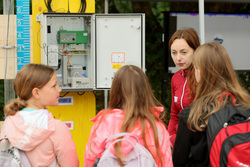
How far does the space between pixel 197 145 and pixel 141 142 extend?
0.32 metres

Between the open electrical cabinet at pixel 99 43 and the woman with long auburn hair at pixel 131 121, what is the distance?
5.91 feet

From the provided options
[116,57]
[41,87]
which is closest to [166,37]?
[116,57]

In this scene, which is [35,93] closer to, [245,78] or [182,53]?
[182,53]

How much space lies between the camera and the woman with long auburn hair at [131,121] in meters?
1.87

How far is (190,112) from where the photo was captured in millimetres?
1922

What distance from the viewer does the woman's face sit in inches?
110

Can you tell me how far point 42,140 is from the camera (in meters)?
1.98

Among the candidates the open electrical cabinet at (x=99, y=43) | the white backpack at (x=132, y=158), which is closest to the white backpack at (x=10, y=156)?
the white backpack at (x=132, y=158)

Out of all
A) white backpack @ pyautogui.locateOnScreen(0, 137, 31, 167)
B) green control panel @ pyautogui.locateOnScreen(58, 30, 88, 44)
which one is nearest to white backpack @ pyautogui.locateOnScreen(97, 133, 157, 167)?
white backpack @ pyautogui.locateOnScreen(0, 137, 31, 167)

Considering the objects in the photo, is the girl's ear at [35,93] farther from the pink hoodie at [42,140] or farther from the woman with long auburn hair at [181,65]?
the woman with long auburn hair at [181,65]

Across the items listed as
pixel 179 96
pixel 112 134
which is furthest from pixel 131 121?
pixel 179 96

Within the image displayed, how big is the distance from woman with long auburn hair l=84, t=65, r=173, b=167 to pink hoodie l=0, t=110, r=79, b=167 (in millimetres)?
170

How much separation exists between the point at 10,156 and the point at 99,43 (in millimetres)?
2050

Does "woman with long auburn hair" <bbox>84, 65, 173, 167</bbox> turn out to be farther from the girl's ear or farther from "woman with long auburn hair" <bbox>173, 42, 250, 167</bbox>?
the girl's ear
